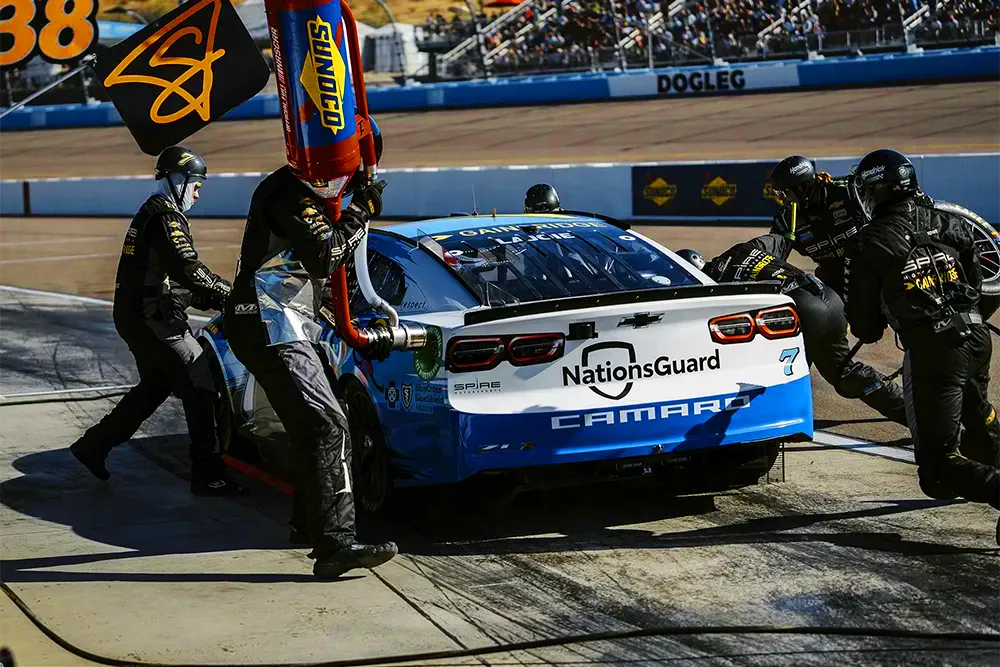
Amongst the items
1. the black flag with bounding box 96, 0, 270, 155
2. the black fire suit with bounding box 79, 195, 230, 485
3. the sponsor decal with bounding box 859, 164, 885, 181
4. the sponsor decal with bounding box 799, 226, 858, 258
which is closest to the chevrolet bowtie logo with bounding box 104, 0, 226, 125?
the black flag with bounding box 96, 0, 270, 155

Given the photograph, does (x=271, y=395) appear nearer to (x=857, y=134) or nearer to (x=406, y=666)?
(x=406, y=666)

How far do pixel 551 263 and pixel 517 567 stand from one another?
1580 mm

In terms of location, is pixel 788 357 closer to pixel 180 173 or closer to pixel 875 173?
pixel 875 173

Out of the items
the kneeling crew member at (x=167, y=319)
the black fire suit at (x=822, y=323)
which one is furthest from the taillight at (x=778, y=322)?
the kneeling crew member at (x=167, y=319)

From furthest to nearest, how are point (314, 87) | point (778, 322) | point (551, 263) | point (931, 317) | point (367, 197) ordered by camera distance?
point (551, 263), point (778, 322), point (931, 317), point (367, 197), point (314, 87)

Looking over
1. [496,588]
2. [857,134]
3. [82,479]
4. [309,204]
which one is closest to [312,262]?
[309,204]

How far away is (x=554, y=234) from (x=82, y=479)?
312 cm

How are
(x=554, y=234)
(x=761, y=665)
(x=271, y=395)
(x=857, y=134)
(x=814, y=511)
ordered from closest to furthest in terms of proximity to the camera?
(x=761, y=665) → (x=271, y=395) → (x=814, y=511) → (x=554, y=234) → (x=857, y=134)

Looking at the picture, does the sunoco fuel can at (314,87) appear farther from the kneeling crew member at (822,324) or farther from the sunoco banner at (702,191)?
the sunoco banner at (702,191)

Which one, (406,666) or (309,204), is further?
(309,204)

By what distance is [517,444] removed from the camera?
5953mm

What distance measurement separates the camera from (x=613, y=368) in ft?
20.0

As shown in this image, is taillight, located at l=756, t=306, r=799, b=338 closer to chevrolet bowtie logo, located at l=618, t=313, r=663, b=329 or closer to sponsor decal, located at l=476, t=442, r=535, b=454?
chevrolet bowtie logo, located at l=618, t=313, r=663, b=329

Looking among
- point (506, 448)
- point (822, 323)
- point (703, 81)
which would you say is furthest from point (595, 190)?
point (703, 81)
